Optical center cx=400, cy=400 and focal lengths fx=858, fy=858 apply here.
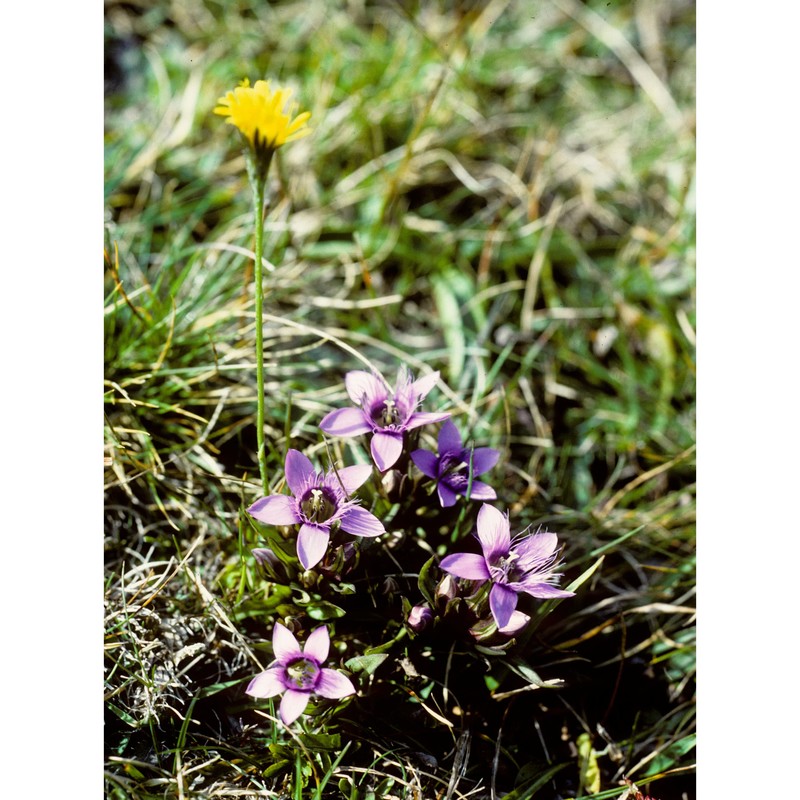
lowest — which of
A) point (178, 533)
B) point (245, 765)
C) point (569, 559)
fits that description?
point (245, 765)

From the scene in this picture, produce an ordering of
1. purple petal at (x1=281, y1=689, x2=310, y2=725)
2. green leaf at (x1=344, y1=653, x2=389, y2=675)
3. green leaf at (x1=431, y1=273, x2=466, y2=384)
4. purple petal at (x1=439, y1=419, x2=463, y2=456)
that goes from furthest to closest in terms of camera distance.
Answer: green leaf at (x1=431, y1=273, x2=466, y2=384) < purple petal at (x1=439, y1=419, x2=463, y2=456) < green leaf at (x1=344, y1=653, x2=389, y2=675) < purple petal at (x1=281, y1=689, x2=310, y2=725)

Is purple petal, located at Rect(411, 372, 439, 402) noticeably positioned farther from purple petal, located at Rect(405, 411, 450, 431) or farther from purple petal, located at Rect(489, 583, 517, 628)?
purple petal, located at Rect(489, 583, 517, 628)

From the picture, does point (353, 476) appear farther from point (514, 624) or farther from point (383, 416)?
point (514, 624)

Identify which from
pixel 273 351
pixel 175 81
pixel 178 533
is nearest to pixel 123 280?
pixel 273 351

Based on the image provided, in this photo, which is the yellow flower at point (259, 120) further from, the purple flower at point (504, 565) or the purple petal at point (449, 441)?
the purple flower at point (504, 565)

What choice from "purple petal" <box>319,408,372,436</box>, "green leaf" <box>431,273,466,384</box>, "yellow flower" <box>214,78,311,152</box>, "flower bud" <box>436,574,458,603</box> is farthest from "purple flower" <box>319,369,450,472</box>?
"green leaf" <box>431,273,466,384</box>

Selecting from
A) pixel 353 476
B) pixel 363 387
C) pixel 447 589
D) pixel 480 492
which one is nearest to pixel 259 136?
pixel 363 387
